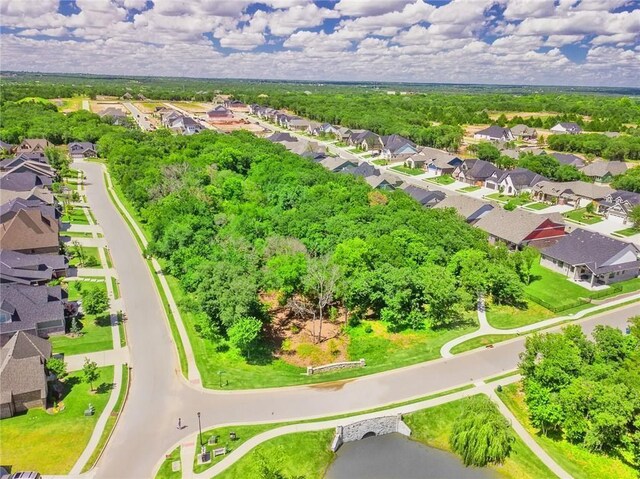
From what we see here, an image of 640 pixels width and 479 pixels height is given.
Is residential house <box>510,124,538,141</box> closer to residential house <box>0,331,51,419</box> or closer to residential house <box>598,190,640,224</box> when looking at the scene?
residential house <box>598,190,640,224</box>

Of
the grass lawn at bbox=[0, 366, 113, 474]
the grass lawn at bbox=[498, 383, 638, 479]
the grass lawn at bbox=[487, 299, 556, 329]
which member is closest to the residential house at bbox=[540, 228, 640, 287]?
the grass lawn at bbox=[487, 299, 556, 329]

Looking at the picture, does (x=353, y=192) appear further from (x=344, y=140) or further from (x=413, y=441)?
(x=344, y=140)

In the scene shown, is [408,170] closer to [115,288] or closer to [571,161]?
[571,161]

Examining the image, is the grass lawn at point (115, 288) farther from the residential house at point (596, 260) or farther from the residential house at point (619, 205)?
the residential house at point (619, 205)

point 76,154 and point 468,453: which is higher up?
point 76,154

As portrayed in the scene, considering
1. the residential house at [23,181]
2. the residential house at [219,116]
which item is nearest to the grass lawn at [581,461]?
the residential house at [23,181]

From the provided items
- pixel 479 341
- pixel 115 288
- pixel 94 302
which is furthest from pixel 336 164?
pixel 94 302

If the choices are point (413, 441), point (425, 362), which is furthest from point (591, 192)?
point (413, 441)
